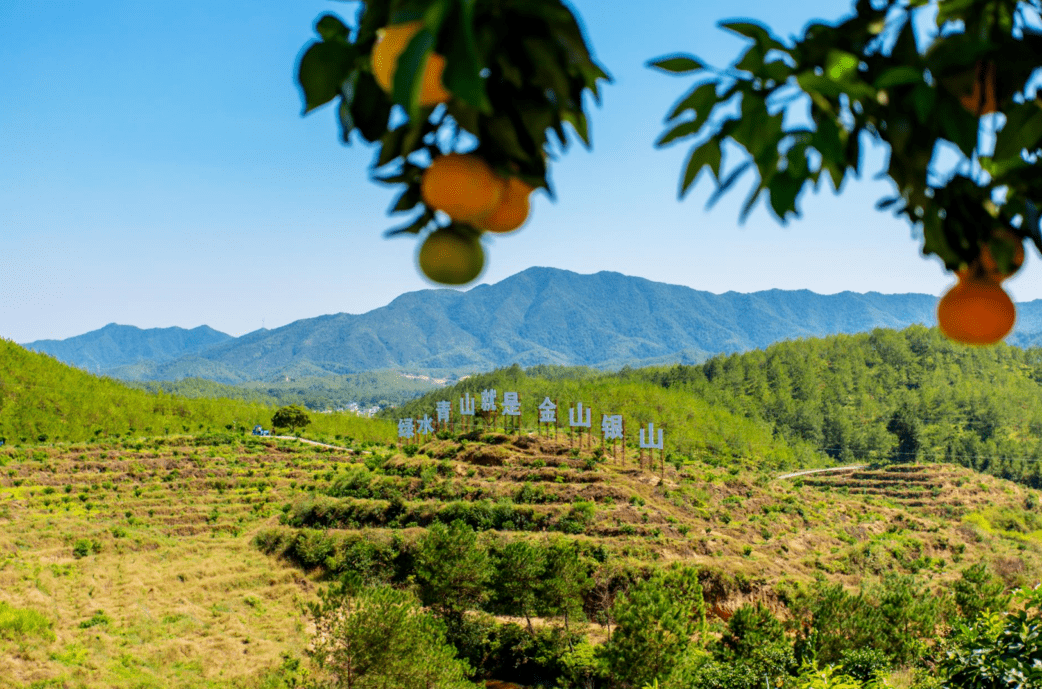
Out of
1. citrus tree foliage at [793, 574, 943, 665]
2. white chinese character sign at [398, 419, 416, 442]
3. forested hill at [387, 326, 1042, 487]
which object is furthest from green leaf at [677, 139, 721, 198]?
forested hill at [387, 326, 1042, 487]

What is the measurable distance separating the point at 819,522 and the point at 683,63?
117 ft

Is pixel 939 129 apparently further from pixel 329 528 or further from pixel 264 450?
pixel 264 450

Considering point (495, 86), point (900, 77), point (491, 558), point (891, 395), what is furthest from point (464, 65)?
point (891, 395)

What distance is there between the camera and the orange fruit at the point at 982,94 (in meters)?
0.81

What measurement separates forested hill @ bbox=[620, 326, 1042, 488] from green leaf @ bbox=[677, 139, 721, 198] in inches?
2609

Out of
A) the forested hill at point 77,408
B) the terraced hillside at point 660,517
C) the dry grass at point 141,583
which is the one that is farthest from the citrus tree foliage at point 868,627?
the forested hill at point 77,408

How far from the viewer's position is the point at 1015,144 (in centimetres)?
82

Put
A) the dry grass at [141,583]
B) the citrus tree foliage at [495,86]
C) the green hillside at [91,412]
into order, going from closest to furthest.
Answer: the citrus tree foliage at [495,86]
the dry grass at [141,583]
the green hillside at [91,412]

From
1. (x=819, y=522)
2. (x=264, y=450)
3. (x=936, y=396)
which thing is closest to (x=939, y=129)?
(x=819, y=522)

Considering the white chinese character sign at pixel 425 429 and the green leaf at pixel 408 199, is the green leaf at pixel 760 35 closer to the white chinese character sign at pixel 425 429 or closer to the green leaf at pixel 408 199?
the green leaf at pixel 408 199

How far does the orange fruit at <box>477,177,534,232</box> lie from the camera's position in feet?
2.34

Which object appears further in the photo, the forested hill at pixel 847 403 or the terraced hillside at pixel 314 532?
the forested hill at pixel 847 403

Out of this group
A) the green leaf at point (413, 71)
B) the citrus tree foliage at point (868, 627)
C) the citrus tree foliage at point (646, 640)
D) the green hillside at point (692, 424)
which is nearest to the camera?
the green leaf at point (413, 71)

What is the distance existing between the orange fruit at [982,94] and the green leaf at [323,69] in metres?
0.76
